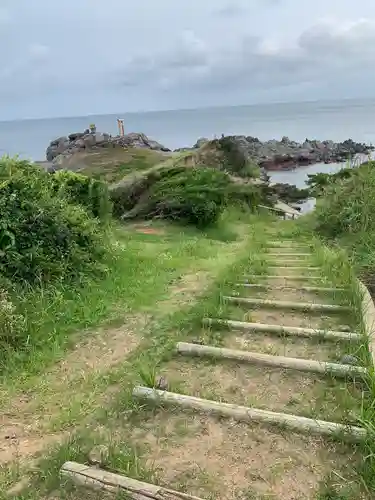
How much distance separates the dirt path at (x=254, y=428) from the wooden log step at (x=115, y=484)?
12cm

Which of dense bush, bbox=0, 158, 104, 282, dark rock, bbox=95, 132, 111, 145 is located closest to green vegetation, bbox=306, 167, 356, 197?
dense bush, bbox=0, 158, 104, 282

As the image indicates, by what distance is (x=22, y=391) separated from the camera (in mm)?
3574

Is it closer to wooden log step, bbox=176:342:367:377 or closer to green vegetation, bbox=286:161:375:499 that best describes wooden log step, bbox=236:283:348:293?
green vegetation, bbox=286:161:375:499

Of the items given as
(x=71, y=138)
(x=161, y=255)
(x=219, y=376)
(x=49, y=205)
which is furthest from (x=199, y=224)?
(x=71, y=138)

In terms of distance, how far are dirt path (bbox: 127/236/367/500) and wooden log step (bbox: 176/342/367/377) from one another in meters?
0.03

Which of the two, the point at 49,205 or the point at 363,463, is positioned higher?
the point at 49,205

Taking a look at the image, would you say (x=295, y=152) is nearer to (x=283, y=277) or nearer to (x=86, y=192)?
(x=86, y=192)

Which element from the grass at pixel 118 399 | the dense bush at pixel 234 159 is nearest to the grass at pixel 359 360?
the grass at pixel 118 399

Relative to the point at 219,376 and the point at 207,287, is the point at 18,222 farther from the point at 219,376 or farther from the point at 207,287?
the point at 219,376

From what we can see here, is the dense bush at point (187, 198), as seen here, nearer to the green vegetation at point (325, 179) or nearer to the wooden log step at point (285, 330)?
the green vegetation at point (325, 179)

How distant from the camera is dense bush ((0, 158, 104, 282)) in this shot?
5211mm

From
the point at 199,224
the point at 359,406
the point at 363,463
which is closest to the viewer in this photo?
the point at 363,463

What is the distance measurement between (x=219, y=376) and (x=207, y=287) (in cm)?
217

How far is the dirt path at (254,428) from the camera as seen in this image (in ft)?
8.03
